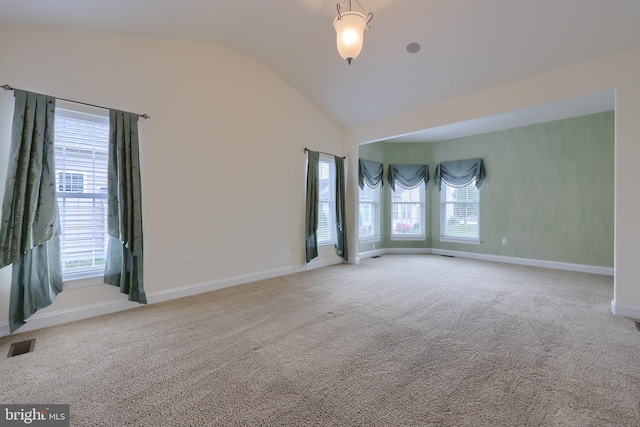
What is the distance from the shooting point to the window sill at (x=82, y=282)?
275 centimetres

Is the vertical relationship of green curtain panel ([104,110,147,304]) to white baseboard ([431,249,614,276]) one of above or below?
above

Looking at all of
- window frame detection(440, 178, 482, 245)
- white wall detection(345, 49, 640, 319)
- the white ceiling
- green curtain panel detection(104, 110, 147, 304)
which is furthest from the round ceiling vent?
window frame detection(440, 178, 482, 245)

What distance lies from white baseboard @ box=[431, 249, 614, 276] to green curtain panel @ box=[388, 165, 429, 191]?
1788 mm

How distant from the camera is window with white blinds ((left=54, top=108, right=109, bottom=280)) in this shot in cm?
275

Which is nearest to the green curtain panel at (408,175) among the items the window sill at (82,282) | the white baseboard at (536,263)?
the white baseboard at (536,263)

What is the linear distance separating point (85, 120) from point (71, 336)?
2.10 metres

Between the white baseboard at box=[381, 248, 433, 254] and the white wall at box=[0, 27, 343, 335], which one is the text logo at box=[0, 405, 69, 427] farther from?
the white baseboard at box=[381, 248, 433, 254]

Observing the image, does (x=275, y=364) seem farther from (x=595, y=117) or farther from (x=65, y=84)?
(x=595, y=117)

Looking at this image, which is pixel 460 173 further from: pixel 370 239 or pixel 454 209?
pixel 370 239

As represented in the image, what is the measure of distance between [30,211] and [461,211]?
23.7 ft

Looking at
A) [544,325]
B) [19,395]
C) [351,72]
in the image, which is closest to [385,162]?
[351,72]

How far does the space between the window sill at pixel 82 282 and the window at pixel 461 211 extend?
21.8ft

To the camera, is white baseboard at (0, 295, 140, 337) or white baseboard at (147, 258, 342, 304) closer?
white baseboard at (0, 295, 140, 337)

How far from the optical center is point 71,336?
2459mm
